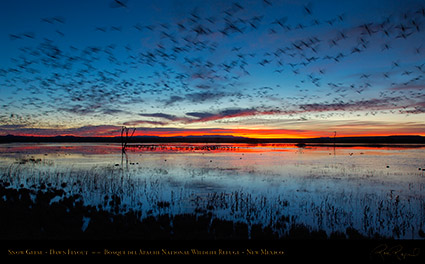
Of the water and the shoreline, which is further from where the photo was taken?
the water

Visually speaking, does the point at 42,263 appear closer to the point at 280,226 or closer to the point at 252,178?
the point at 280,226

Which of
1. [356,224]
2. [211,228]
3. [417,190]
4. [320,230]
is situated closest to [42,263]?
[211,228]

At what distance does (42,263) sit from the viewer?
23.0ft
